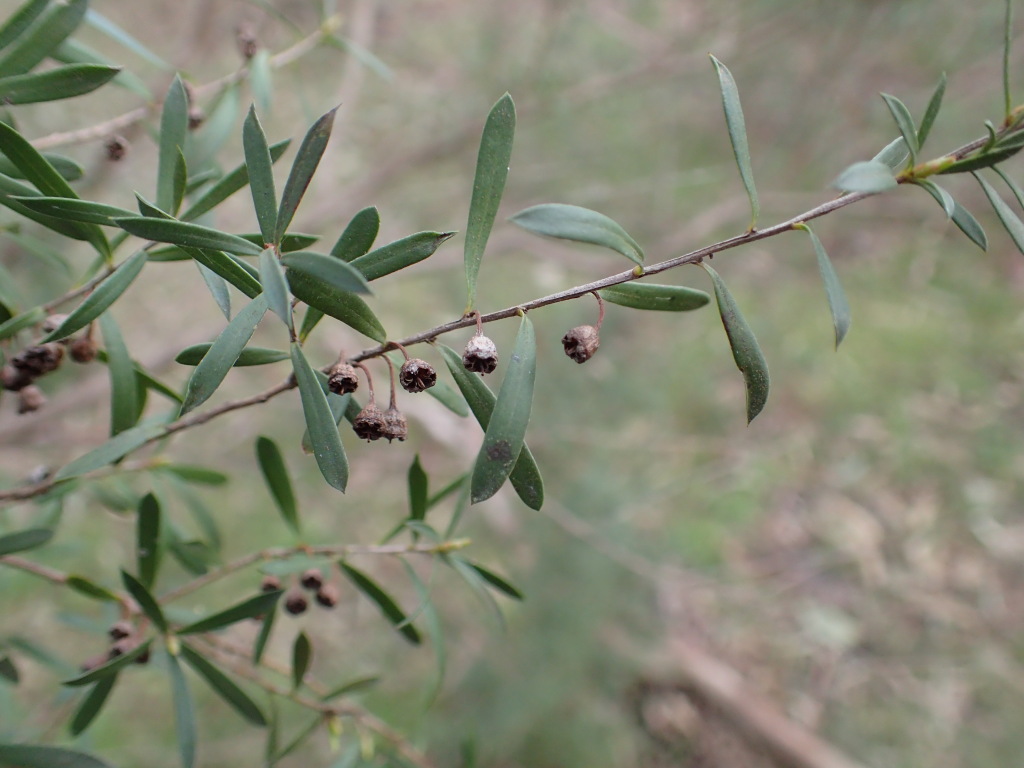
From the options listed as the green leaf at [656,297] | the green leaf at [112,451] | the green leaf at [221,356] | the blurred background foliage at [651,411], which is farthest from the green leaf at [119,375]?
the blurred background foliage at [651,411]

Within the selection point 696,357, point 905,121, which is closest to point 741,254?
point 696,357

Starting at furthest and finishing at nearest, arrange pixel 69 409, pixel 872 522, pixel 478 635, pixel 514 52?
pixel 872 522 → pixel 514 52 → pixel 478 635 → pixel 69 409

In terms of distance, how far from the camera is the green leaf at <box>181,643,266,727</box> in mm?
369

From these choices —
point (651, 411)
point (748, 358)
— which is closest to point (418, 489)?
point (748, 358)

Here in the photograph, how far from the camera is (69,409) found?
34.9 inches

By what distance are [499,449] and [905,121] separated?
0.61ft

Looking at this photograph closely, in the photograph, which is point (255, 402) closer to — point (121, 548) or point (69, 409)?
point (69, 409)

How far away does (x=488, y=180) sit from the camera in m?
0.28

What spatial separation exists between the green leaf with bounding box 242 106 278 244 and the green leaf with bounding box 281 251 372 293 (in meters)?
0.03

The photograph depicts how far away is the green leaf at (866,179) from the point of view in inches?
9.1

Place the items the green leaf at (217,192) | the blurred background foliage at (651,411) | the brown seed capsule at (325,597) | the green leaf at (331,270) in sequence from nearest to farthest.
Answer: the green leaf at (331,270)
the green leaf at (217,192)
the brown seed capsule at (325,597)
the blurred background foliage at (651,411)

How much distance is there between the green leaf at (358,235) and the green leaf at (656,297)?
86 mm

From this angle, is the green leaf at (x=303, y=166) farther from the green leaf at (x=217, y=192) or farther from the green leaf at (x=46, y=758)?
the green leaf at (x=46, y=758)

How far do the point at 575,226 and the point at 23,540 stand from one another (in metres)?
0.28
